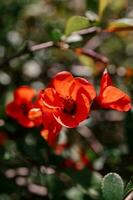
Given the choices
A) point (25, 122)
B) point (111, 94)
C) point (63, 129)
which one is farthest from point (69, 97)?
point (63, 129)

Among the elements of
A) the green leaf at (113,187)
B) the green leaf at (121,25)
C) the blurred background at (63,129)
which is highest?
the green leaf at (121,25)

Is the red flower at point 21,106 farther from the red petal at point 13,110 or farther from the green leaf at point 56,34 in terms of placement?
the green leaf at point 56,34

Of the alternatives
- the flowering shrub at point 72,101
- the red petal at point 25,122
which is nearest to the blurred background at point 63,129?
the red petal at point 25,122

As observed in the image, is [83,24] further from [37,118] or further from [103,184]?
[103,184]

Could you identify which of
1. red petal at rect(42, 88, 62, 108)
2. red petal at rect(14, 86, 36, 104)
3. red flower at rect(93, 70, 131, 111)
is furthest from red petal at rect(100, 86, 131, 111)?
red petal at rect(14, 86, 36, 104)

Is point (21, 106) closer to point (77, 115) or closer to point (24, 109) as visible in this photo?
point (24, 109)

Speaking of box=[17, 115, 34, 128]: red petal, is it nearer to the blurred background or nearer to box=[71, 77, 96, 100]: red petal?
the blurred background
